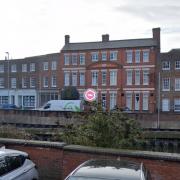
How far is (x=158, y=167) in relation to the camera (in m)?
9.20

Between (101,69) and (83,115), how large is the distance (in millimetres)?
52554

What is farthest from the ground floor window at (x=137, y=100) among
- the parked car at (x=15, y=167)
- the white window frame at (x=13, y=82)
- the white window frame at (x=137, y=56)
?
the parked car at (x=15, y=167)

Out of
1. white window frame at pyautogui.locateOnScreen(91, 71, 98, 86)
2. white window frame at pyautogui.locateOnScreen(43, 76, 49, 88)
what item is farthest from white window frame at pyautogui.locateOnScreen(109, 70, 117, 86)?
white window frame at pyautogui.locateOnScreen(43, 76, 49, 88)

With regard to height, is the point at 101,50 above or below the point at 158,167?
above

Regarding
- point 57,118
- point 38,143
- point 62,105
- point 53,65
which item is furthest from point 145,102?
point 38,143

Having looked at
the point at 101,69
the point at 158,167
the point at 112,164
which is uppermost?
the point at 101,69

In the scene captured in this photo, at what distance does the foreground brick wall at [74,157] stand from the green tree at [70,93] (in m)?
51.4

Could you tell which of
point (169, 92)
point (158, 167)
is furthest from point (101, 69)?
point (158, 167)

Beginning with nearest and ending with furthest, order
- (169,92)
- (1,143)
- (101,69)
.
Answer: (1,143) → (169,92) → (101,69)

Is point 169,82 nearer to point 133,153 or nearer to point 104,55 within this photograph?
point 104,55

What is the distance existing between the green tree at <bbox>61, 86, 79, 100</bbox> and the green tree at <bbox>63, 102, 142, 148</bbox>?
50.6 meters

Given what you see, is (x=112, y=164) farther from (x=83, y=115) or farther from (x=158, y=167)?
(x=83, y=115)

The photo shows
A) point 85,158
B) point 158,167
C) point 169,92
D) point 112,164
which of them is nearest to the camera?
point 112,164

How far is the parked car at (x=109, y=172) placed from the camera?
564 cm
